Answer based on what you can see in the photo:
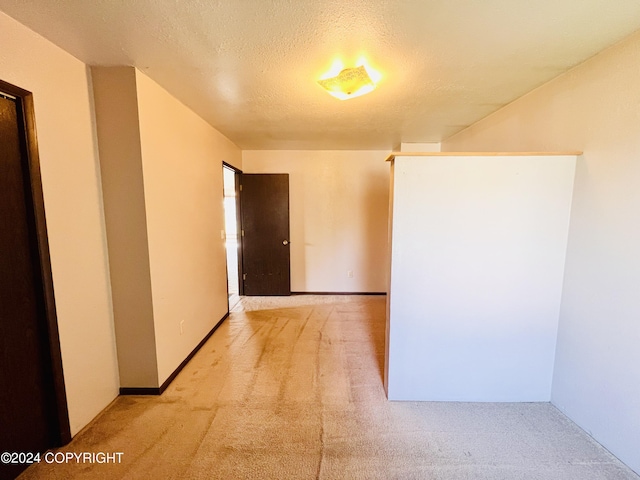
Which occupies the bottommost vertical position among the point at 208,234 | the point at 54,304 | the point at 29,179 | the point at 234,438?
the point at 234,438

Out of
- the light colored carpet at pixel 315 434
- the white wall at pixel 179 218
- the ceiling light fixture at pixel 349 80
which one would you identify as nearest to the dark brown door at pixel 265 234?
the white wall at pixel 179 218

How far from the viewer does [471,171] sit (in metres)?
1.77

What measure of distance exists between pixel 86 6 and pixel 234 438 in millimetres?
2369

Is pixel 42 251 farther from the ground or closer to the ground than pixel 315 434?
farther from the ground

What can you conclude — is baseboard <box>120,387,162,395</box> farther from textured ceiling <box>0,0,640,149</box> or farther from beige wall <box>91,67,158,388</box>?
textured ceiling <box>0,0,640,149</box>

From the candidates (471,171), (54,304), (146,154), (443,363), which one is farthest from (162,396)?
(471,171)

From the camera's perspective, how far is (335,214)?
14.4 ft

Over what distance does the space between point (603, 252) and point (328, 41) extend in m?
1.99

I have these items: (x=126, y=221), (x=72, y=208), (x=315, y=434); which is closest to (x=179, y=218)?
(x=126, y=221)

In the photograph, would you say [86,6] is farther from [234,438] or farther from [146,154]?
[234,438]

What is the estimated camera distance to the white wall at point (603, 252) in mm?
1421

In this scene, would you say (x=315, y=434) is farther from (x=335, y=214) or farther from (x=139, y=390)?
(x=335, y=214)

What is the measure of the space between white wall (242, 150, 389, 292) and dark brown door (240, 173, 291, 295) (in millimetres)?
156

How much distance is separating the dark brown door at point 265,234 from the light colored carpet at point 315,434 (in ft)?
6.51
